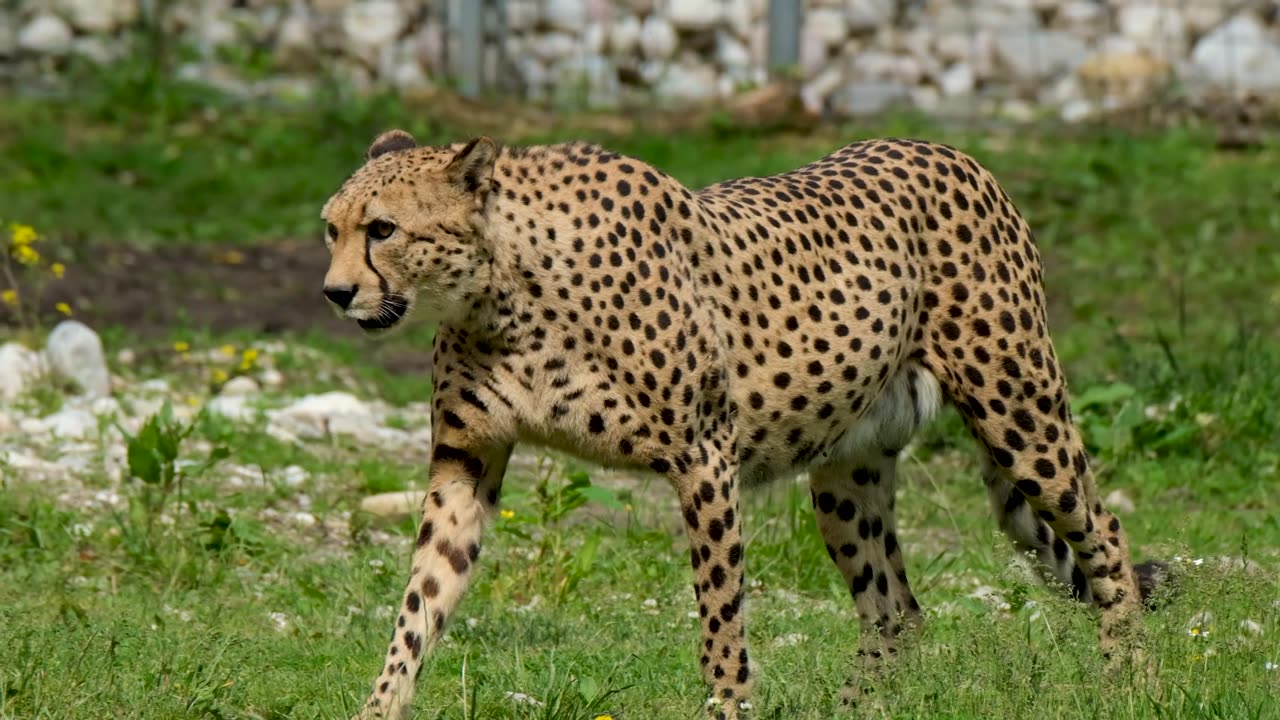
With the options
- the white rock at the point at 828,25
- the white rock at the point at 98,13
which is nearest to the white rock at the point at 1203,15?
the white rock at the point at 828,25

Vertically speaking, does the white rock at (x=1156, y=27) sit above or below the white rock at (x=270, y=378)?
above

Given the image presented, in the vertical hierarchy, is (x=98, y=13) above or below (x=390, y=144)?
below

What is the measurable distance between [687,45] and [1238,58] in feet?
13.4

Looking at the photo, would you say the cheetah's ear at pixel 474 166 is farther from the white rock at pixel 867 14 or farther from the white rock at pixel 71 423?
the white rock at pixel 867 14

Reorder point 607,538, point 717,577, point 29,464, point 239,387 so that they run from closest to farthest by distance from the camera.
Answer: point 717,577 → point 607,538 → point 29,464 → point 239,387

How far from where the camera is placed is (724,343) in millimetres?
5320

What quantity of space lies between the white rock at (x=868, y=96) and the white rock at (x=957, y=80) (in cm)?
36

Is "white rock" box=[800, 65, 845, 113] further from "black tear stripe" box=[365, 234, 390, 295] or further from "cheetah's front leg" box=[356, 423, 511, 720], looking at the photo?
"black tear stripe" box=[365, 234, 390, 295]

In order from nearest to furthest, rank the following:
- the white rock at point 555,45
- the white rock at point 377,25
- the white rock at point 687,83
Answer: the white rock at point 687,83 < the white rock at point 555,45 < the white rock at point 377,25

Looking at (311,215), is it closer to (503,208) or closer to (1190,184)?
(1190,184)

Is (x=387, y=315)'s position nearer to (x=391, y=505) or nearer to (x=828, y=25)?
(x=391, y=505)

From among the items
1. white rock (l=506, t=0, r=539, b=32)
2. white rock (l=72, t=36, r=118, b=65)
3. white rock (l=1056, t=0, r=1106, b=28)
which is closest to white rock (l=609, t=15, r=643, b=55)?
white rock (l=506, t=0, r=539, b=32)

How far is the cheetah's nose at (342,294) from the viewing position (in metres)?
4.83

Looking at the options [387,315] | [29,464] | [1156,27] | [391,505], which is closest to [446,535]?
[387,315]
